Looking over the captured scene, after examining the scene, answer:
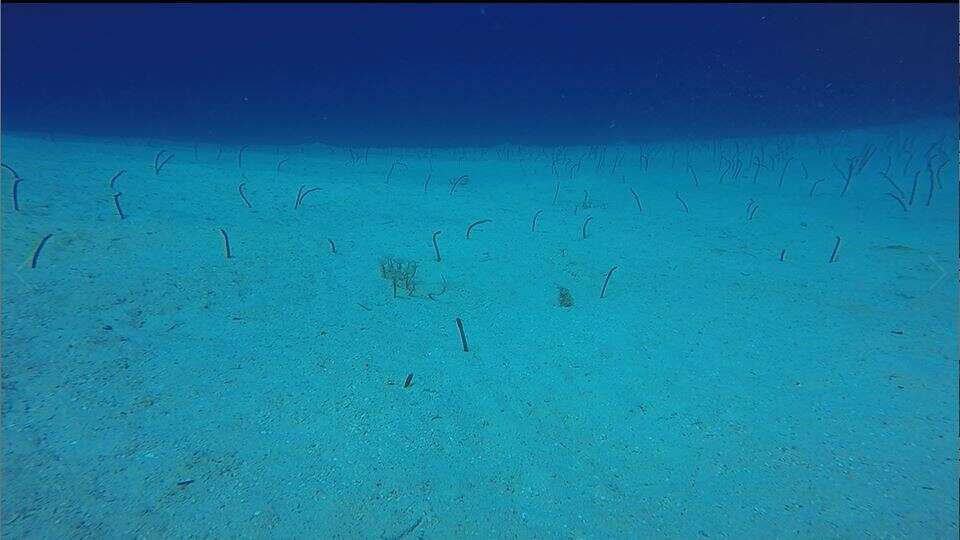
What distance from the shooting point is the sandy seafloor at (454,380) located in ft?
6.07

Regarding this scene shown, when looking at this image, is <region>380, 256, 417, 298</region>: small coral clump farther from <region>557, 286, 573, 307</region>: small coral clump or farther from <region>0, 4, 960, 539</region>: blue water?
<region>557, 286, 573, 307</region>: small coral clump

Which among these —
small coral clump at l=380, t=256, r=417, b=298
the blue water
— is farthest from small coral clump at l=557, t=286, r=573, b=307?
small coral clump at l=380, t=256, r=417, b=298

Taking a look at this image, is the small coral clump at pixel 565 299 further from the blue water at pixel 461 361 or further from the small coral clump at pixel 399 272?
the small coral clump at pixel 399 272

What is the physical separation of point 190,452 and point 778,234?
6678mm

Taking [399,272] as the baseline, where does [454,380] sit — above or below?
below

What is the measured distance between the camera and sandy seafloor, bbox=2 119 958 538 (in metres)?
1.85

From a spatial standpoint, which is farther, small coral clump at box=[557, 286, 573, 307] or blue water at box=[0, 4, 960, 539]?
small coral clump at box=[557, 286, 573, 307]

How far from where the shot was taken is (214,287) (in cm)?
331

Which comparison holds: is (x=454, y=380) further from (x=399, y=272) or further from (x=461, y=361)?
(x=399, y=272)

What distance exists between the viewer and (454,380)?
2703mm

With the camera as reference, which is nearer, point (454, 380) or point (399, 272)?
point (454, 380)

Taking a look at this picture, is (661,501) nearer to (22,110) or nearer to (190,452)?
(190,452)

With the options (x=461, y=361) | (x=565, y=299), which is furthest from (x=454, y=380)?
(x=565, y=299)

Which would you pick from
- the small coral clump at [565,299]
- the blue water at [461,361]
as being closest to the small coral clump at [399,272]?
the blue water at [461,361]
